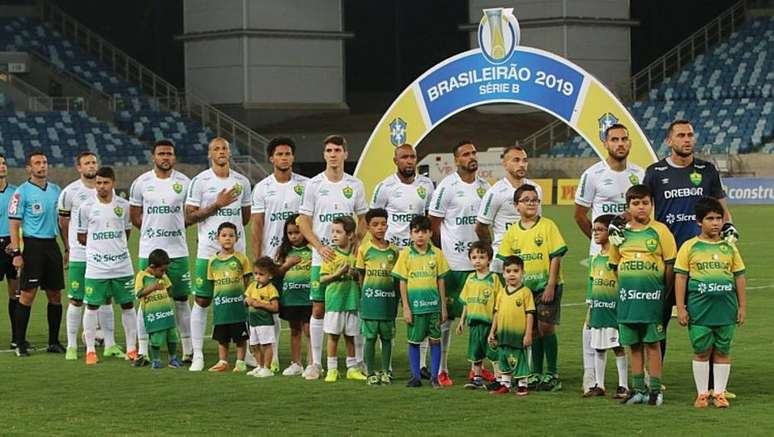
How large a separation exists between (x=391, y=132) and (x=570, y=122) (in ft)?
9.13

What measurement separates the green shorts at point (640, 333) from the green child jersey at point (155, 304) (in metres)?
4.65

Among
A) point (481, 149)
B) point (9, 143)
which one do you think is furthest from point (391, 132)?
point (481, 149)

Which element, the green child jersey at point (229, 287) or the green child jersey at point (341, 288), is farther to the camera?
the green child jersey at point (229, 287)

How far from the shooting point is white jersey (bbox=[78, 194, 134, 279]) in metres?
14.6

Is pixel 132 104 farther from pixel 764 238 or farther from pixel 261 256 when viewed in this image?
pixel 261 256

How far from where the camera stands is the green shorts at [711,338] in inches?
431

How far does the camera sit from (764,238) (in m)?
29.6

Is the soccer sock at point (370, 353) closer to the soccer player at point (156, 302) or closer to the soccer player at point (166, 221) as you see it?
the soccer player at point (156, 302)

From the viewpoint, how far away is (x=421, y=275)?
488 inches

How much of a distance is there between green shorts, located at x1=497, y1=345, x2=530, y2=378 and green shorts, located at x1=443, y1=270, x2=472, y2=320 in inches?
41.8

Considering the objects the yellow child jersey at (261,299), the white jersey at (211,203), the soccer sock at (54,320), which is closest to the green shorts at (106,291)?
the soccer sock at (54,320)

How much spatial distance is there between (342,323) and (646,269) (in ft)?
9.48

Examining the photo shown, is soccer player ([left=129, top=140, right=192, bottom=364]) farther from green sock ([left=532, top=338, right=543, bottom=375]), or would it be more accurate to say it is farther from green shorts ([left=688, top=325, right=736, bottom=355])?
green shorts ([left=688, top=325, right=736, bottom=355])

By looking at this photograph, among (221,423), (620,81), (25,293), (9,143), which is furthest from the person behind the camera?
(620,81)
